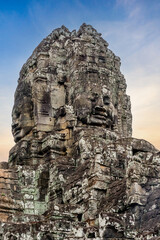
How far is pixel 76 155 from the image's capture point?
23609 millimetres

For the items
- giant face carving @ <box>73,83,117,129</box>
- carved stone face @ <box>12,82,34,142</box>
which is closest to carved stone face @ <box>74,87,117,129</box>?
giant face carving @ <box>73,83,117,129</box>

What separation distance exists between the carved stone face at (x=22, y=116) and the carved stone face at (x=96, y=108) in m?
2.71

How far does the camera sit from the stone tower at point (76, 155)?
1623 cm

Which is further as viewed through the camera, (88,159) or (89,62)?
(89,62)

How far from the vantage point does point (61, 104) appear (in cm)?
2661

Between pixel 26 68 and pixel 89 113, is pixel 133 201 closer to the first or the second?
pixel 89 113

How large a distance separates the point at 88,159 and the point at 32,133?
5.18 metres

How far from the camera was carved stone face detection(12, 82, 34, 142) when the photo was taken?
26.6 meters

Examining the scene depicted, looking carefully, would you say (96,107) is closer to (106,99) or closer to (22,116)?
(106,99)

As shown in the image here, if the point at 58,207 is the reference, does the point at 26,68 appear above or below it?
above

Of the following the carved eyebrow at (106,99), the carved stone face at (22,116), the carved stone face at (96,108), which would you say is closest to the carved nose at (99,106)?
the carved stone face at (96,108)

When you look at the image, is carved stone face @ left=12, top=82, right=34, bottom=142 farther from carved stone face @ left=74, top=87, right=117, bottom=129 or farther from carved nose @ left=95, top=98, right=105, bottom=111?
carved nose @ left=95, top=98, right=105, bottom=111

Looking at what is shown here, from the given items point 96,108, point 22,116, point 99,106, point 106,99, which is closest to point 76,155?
point 96,108

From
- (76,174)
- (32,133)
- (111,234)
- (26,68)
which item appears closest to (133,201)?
(111,234)
